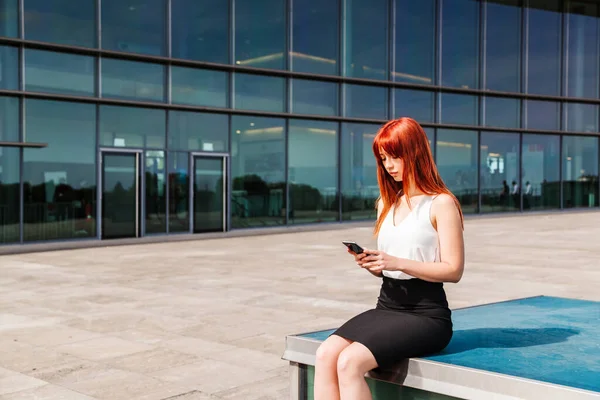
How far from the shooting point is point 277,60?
22266mm

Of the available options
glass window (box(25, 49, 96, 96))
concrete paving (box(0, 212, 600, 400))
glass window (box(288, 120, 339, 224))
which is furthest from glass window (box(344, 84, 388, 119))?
glass window (box(25, 49, 96, 96))

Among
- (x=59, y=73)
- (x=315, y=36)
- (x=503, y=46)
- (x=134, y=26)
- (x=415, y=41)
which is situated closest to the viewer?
(x=59, y=73)

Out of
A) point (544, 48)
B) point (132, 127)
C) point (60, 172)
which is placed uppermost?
point (544, 48)

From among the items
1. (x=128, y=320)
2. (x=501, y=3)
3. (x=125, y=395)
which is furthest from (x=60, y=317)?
(x=501, y=3)

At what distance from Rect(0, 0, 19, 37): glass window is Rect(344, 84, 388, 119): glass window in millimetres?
10432

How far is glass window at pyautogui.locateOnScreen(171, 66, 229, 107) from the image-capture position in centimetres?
2016

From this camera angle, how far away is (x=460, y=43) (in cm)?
2673

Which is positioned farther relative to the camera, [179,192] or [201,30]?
[201,30]

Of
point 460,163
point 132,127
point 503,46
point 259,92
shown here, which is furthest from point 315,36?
point 503,46

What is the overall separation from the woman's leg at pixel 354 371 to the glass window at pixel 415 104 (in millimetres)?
22052

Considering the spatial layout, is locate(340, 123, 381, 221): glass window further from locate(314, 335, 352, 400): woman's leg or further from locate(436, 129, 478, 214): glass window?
locate(314, 335, 352, 400): woman's leg

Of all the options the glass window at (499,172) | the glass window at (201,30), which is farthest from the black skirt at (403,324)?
the glass window at (499,172)

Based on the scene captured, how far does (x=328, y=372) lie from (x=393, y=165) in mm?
1063

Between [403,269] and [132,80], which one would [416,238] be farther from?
[132,80]
